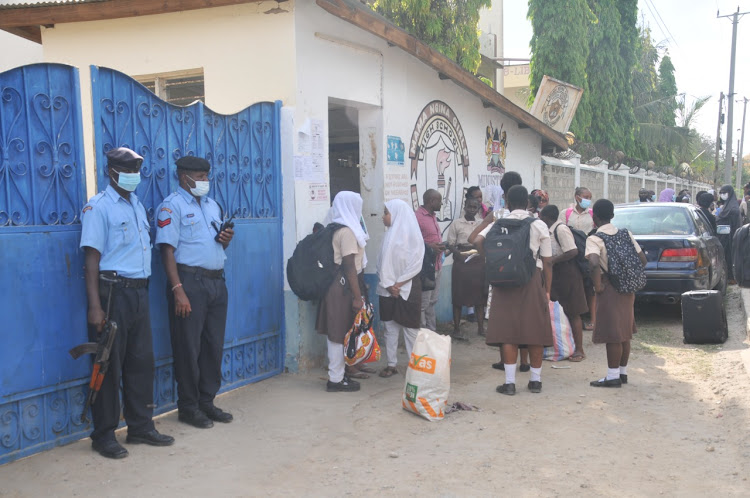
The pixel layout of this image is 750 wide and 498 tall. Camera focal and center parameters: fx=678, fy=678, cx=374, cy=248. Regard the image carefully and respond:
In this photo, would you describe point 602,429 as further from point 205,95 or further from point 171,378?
point 205,95

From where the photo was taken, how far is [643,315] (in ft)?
33.1

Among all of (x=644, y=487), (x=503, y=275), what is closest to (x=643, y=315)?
(x=503, y=275)

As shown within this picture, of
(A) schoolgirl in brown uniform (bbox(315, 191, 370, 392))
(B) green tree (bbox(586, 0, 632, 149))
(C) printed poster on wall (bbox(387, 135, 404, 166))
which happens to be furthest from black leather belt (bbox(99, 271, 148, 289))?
(B) green tree (bbox(586, 0, 632, 149))

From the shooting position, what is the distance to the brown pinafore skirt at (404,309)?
6.28m

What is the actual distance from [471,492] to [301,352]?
2821 millimetres

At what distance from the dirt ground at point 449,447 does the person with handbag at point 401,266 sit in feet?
2.14

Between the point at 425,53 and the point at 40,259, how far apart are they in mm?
5144

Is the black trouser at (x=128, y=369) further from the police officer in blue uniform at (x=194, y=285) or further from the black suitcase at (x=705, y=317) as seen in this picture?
the black suitcase at (x=705, y=317)

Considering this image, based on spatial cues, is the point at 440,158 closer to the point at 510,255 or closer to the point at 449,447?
the point at 510,255

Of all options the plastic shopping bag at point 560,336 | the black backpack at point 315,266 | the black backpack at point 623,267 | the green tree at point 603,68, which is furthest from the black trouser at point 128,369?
the green tree at point 603,68

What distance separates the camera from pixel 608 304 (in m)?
5.94

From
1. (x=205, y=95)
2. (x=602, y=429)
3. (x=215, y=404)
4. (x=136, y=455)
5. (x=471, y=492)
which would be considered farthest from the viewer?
(x=205, y=95)

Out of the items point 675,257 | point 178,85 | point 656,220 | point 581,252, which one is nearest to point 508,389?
point 581,252

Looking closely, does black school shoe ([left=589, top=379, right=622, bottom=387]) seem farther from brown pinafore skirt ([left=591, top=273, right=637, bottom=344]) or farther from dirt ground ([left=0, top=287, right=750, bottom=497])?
brown pinafore skirt ([left=591, top=273, right=637, bottom=344])
